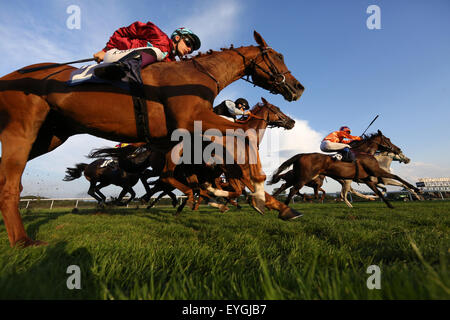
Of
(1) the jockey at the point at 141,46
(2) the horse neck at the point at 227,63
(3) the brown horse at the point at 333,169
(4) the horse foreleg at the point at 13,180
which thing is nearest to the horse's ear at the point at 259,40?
(2) the horse neck at the point at 227,63

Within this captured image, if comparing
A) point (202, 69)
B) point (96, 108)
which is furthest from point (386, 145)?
point (96, 108)

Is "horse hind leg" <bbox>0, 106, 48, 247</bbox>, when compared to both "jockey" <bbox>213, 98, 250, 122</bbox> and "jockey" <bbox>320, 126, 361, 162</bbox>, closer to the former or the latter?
"jockey" <bbox>213, 98, 250, 122</bbox>

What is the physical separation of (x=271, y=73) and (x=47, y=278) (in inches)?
146

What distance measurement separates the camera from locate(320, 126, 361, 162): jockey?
9586 mm

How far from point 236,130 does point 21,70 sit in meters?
2.78

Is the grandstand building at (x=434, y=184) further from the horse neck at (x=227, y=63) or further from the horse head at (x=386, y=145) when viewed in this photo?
the horse neck at (x=227, y=63)

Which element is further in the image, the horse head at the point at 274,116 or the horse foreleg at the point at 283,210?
the horse head at the point at 274,116

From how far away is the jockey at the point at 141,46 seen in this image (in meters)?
2.45

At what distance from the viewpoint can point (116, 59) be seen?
262cm

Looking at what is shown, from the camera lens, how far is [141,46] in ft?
10.0
